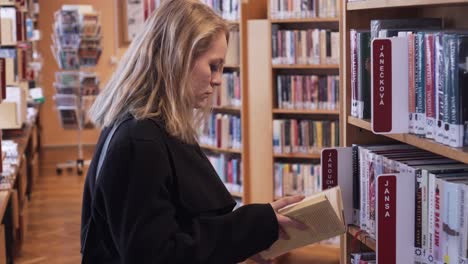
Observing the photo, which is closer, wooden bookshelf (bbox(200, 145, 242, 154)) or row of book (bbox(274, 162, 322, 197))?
row of book (bbox(274, 162, 322, 197))

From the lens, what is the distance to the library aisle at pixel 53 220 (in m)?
5.91

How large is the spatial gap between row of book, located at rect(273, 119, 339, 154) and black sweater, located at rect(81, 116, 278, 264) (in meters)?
3.77

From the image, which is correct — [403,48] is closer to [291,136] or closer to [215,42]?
[215,42]

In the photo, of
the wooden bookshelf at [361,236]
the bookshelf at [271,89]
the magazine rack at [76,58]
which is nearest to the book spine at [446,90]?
the wooden bookshelf at [361,236]

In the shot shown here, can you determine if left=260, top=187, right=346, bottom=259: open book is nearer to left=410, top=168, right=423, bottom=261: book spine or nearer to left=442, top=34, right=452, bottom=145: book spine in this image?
left=410, top=168, right=423, bottom=261: book spine

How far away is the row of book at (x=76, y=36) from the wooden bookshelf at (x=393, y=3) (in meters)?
6.99

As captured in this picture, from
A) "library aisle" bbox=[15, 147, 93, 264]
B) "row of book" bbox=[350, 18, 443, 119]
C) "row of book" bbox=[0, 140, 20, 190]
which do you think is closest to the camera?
"row of book" bbox=[350, 18, 443, 119]

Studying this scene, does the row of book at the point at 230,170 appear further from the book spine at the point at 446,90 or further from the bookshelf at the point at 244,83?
the book spine at the point at 446,90

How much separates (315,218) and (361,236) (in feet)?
1.39

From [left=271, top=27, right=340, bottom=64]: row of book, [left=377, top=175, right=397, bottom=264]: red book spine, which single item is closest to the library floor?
[left=271, top=27, right=340, bottom=64]: row of book

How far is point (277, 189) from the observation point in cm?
586

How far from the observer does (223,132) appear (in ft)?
19.8

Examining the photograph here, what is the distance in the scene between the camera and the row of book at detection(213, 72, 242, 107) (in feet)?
19.4

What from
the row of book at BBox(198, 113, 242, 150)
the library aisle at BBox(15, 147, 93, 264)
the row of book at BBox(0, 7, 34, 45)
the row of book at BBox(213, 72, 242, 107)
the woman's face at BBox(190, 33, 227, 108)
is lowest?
the library aisle at BBox(15, 147, 93, 264)
